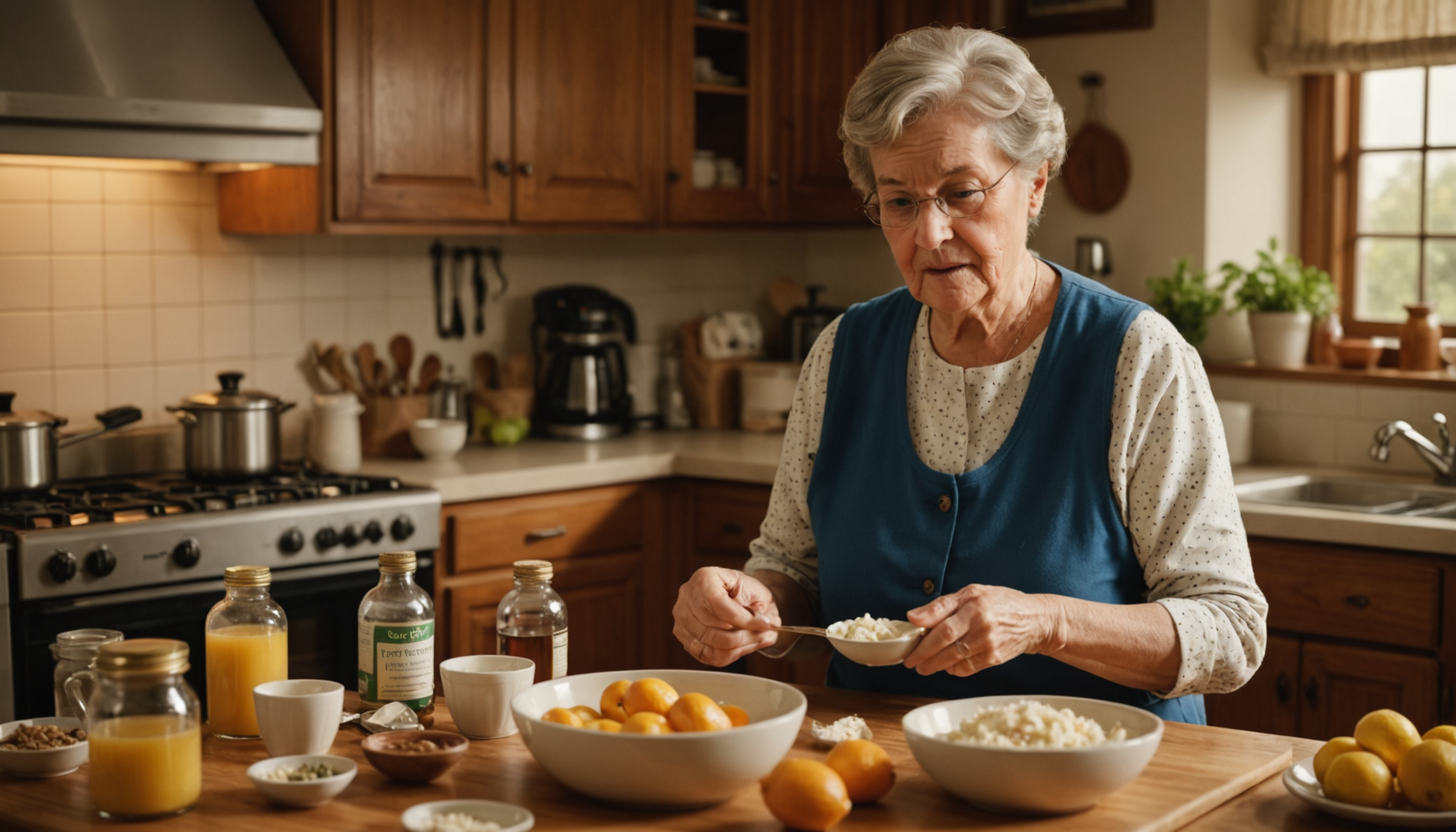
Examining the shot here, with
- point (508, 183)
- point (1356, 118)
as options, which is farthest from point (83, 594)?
point (1356, 118)

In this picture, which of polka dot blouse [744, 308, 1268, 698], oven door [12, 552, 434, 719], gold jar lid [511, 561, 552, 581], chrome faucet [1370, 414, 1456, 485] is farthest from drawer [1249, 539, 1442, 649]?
gold jar lid [511, 561, 552, 581]

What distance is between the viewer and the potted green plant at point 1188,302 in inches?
149

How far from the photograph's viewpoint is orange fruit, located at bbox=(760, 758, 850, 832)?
125 centimetres

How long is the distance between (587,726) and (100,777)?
42 centimetres

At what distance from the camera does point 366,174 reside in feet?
11.1

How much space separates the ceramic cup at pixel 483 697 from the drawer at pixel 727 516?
205 cm

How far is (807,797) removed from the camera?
125cm

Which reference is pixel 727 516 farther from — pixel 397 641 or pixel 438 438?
pixel 397 641

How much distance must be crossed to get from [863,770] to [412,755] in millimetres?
410

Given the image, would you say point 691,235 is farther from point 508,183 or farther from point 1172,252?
point 1172,252

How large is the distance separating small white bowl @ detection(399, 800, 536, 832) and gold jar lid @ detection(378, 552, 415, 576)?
0.33 m

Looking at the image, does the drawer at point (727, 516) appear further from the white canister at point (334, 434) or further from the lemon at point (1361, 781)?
the lemon at point (1361, 781)

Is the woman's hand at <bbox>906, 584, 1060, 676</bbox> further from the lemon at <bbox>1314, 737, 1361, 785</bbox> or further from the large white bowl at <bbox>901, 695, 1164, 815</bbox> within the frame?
the lemon at <bbox>1314, 737, 1361, 785</bbox>

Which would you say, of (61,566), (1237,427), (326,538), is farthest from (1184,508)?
(1237,427)
